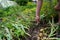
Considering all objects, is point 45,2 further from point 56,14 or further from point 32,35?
point 32,35

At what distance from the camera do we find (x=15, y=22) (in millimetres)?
3320

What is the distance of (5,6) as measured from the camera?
516 centimetres

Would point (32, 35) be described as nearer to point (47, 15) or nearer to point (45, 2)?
point (47, 15)

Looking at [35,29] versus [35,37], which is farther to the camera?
[35,29]

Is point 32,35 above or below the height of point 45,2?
below

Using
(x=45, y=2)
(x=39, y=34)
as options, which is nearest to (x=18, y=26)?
(x=39, y=34)

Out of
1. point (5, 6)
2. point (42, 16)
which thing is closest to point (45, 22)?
point (42, 16)

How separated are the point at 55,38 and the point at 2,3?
8.63ft

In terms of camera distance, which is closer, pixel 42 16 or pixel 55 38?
pixel 55 38

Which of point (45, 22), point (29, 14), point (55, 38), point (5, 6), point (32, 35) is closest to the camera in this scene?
point (55, 38)

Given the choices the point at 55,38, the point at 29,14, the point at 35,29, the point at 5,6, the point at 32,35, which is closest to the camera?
the point at 55,38

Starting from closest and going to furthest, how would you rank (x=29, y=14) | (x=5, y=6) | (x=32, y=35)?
(x=32, y=35) → (x=29, y=14) → (x=5, y=6)

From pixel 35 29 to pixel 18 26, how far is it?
0.25 meters

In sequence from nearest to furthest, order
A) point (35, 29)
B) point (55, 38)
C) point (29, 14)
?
1. point (55, 38)
2. point (35, 29)
3. point (29, 14)
